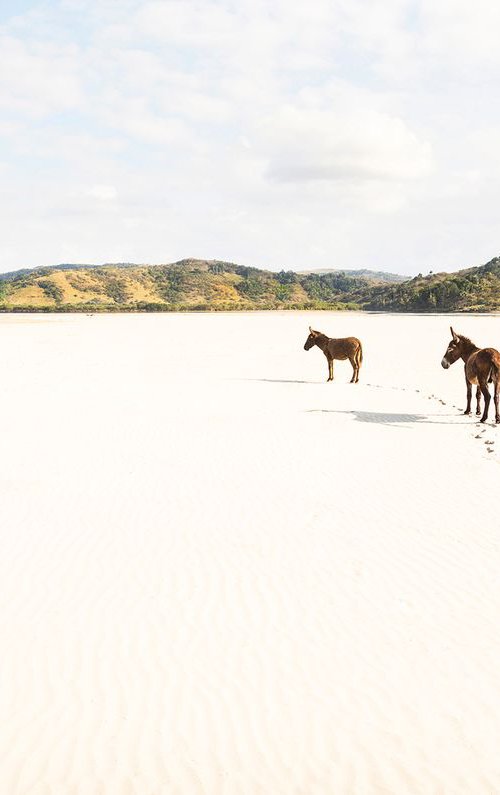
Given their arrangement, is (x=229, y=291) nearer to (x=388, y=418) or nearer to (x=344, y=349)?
(x=344, y=349)

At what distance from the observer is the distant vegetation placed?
95312 millimetres

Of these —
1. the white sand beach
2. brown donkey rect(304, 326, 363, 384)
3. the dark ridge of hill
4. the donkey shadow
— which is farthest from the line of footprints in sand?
the dark ridge of hill

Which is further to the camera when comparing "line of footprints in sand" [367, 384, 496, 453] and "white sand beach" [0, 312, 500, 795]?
"line of footprints in sand" [367, 384, 496, 453]

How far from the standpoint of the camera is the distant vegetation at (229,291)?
313ft

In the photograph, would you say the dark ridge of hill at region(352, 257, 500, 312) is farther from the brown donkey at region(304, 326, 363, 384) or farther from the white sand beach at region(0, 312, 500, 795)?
the white sand beach at region(0, 312, 500, 795)

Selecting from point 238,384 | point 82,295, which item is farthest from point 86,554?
point 82,295

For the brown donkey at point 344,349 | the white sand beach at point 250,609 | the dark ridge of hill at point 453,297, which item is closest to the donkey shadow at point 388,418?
the white sand beach at point 250,609

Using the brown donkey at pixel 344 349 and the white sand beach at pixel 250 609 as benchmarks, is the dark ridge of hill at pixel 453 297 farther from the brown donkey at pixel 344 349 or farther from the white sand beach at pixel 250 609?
the white sand beach at pixel 250 609

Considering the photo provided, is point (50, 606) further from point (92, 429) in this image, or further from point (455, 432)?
point (455, 432)

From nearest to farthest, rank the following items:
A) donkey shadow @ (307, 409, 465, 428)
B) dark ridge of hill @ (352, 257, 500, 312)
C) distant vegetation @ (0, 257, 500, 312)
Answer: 1. donkey shadow @ (307, 409, 465, 428)
2. dark ridge of hill @ (352, 257, 500, 312)
3. distant vegetation @ (0, 257, 500, 312)

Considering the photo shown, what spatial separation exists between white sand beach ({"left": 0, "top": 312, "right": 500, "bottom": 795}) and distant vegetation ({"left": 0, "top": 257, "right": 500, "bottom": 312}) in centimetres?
7664

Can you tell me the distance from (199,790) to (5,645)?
2495 millimetres

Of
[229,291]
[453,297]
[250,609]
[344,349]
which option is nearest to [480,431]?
[344,349]

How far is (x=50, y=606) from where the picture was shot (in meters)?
6.03
